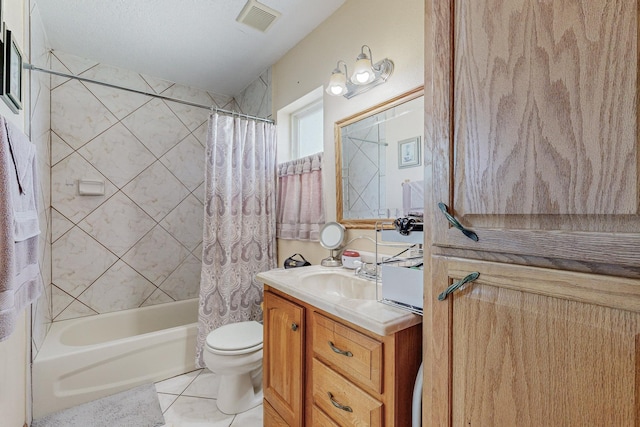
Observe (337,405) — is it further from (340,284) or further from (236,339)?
(236,339)

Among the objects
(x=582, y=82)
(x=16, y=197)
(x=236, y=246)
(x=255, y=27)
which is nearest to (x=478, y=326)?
(x=582, y=82)

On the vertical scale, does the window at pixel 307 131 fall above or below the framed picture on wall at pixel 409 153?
above

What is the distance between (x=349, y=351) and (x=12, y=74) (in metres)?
1.79

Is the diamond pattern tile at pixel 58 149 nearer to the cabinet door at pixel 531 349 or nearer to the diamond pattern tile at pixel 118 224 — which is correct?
the diamond pattern tile at pixel 118 224

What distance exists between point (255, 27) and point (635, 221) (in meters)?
2.16

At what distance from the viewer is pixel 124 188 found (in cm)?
243

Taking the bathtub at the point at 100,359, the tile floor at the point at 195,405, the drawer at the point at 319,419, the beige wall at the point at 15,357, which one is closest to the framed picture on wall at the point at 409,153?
the drawer at the point at 319,419

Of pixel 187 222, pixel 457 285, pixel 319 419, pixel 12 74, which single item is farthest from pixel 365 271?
pixel 187 222

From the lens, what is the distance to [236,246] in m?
2.05

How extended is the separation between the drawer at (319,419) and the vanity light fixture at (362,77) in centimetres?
155

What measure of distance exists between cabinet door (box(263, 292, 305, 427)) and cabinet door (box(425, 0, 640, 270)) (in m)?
0.78

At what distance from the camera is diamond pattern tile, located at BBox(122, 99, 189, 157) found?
2.48 m

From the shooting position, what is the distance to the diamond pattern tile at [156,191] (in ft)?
8.16

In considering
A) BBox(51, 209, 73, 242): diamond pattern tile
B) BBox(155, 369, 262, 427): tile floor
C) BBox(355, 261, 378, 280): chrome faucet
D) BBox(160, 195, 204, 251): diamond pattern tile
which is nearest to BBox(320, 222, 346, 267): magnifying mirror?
BBox(355, 261, 378, 280): chrome faucet
